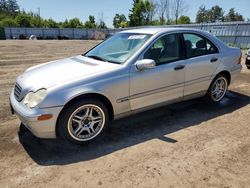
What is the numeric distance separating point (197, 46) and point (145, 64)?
1569 millimetres

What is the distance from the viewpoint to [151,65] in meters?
3.96

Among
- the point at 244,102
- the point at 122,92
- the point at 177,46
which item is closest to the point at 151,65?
the point at 122,92

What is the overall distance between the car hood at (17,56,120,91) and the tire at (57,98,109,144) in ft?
1.30

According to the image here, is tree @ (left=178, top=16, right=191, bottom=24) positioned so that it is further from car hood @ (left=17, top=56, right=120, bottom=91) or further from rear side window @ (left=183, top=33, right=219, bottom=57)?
car hood @ (left=17, top=56, right=120, bottom=91)

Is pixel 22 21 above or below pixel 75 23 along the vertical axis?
above

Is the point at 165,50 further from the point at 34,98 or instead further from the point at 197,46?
the point at 34,98

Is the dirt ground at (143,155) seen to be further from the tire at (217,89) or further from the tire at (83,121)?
the tire at (217,89)

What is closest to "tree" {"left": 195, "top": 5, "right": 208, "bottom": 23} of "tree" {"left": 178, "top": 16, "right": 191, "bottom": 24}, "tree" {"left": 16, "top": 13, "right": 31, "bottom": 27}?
"tree" {"left": 178, "top": 16, "right": 191, "bottom": 24}

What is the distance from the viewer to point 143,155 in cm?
355

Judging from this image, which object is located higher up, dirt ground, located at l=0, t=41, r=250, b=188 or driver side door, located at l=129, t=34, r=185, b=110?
driver side door, located at l=129, t=34, r=185, b=110

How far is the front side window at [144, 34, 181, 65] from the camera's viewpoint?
Answer: 4.31 metres

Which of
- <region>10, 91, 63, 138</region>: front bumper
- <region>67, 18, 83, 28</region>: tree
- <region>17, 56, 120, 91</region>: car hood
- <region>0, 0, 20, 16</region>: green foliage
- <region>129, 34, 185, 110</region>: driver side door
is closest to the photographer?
<region>10, 91, 63, 138</region>: front bumper

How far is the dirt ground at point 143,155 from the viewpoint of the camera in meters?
3.03

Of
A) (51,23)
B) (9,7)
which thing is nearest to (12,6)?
(9,7)
